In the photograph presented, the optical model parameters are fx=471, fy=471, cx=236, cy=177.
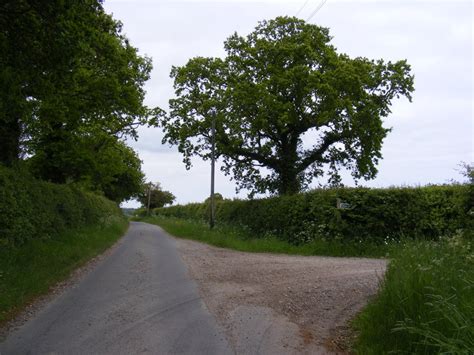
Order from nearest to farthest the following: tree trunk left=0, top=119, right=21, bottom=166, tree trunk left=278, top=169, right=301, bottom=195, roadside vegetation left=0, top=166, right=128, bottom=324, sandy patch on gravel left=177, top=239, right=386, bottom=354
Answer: sandy patch on gravel left=177, top=239, right=386, bottom=354
roadside vegetation left=0, top=166, right=128, bottom=324
tree trunk left=0, top=119, right=21, bottom=166
tree trunk left=278, top=169, right=301, bottom=195

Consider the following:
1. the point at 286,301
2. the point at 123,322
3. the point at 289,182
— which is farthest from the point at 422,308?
the point at 289,182

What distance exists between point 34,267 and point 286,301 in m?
5.58

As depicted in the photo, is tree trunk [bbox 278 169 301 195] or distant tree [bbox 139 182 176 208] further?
distant tree [bbox 139 182 176 208]

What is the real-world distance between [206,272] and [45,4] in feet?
23.9

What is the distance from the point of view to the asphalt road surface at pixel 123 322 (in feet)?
19.4

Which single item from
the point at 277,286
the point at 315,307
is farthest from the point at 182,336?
the point at 277,286

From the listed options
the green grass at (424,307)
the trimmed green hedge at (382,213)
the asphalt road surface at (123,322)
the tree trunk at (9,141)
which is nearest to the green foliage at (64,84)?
the tree trunk at (9,141)

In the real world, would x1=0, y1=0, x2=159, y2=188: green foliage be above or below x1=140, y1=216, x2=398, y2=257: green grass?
above

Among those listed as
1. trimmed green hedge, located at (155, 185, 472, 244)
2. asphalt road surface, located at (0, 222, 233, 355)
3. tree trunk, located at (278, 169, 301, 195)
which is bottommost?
asphalt road surface, located at (0, 222, 233, 355)

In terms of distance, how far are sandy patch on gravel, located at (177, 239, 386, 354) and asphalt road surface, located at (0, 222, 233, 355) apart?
0.38 metres

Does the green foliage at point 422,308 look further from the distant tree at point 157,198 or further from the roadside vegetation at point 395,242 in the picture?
the distant tree at point 157,198

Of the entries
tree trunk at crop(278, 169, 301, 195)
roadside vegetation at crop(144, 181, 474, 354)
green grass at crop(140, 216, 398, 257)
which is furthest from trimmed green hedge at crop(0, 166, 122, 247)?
tree trunk at crop(278, 169, 301, 195)

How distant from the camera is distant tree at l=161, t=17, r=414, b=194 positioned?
3000 centimetres

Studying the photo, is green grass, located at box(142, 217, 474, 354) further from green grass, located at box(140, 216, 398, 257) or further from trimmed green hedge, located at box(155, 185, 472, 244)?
trimmed green hedge, located at box(155, 185, 472, 244)
